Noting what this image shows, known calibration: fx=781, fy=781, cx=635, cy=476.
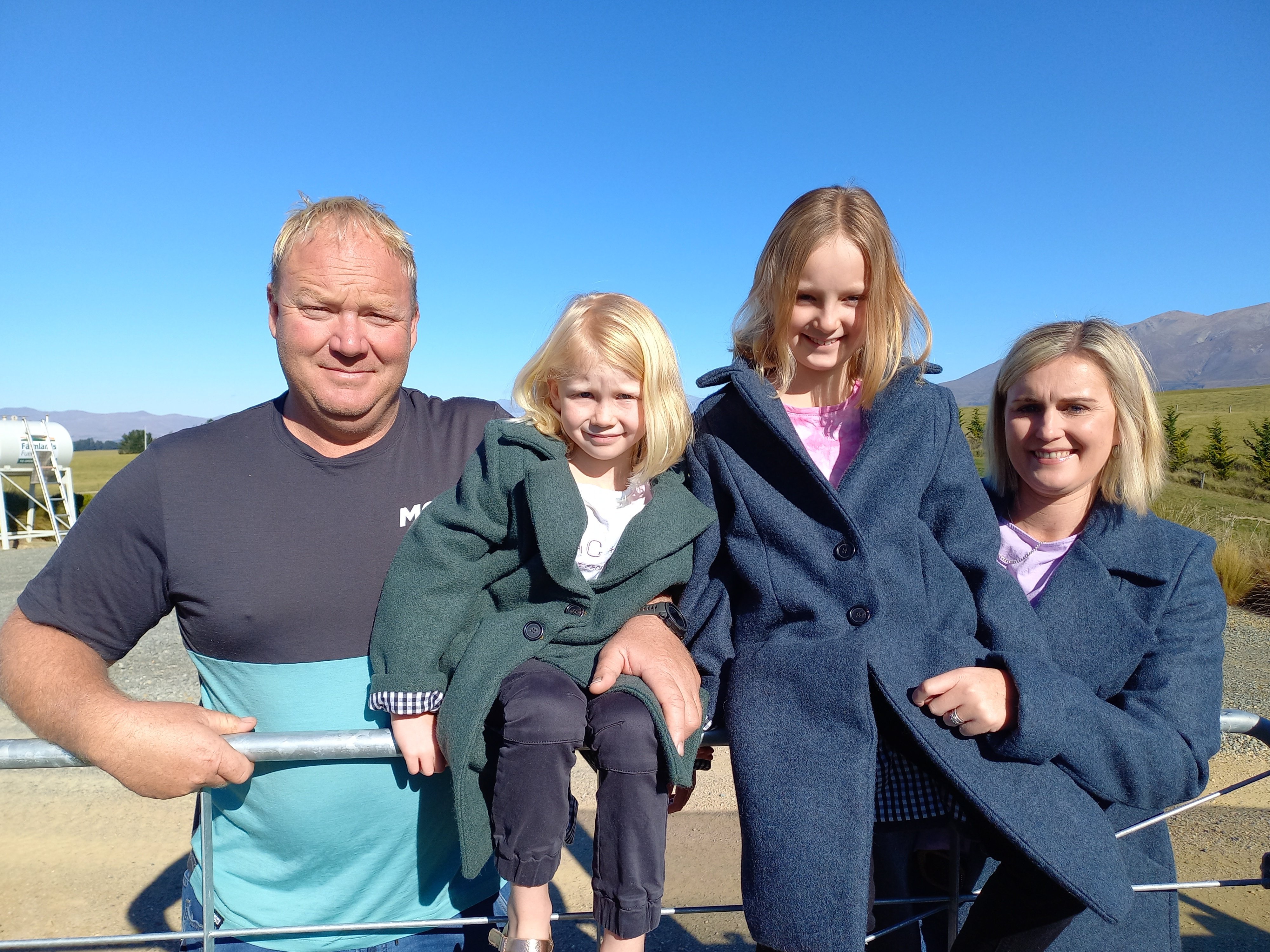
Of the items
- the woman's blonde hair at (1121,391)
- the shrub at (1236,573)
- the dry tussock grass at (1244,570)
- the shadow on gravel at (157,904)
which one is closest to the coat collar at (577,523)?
the woman's blonde hair at (1121,391)

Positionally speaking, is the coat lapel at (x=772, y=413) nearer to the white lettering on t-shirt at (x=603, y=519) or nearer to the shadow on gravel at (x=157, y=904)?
the white lettering on t-shirt at (x=603, y=519)

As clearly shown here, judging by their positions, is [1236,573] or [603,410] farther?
[1236,573]

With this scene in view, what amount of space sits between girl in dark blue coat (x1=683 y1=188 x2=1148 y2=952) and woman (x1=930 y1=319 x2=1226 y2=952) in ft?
0.25

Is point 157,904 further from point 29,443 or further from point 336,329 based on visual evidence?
point 29,443

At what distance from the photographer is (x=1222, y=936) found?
4.20 metres

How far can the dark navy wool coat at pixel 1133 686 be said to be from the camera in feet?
6.35

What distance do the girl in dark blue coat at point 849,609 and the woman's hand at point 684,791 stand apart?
0.16m

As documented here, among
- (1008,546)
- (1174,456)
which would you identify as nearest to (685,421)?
(1008,546)

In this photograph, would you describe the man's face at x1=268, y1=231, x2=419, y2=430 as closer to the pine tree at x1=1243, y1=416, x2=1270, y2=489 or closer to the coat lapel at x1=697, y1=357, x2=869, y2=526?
the coat lapel at x1=697, y1=357, x2=869, y2=526

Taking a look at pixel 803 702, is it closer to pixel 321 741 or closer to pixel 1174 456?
pixel 321 741

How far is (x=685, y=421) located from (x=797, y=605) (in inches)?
25.3

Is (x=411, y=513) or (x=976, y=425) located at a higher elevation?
(x=976, y=425)

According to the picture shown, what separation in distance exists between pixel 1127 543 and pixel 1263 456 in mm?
29882

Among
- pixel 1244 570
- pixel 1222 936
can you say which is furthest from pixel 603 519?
pixel 1244 570
